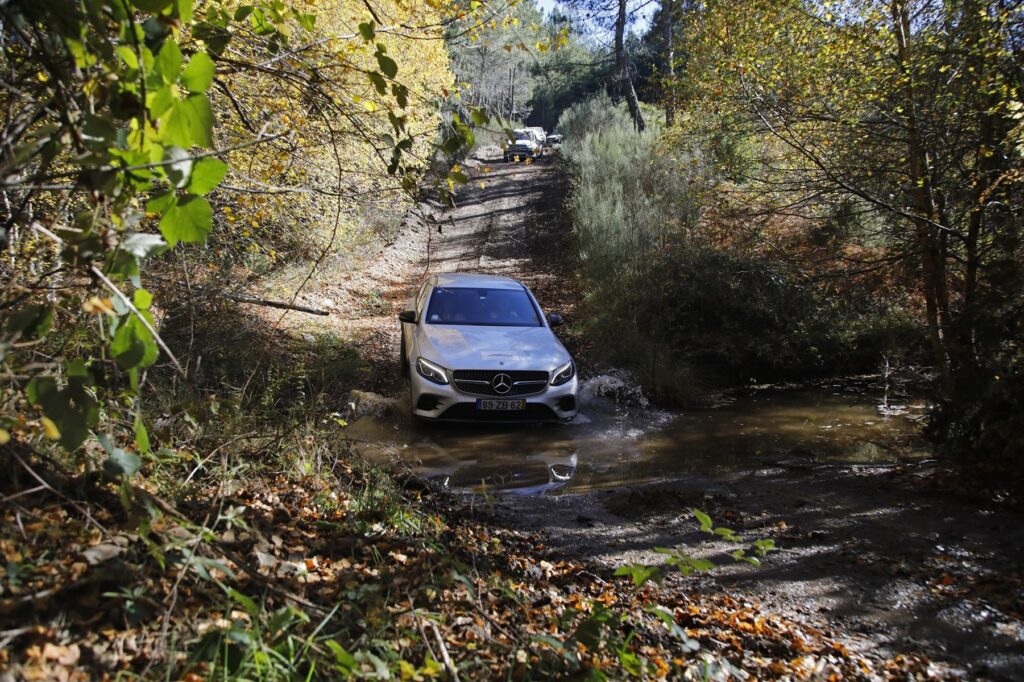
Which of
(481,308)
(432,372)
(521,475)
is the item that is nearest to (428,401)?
(432,372)

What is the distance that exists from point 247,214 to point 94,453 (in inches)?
192

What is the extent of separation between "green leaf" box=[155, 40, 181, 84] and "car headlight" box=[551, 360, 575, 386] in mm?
6541

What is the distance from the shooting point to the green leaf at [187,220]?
2.15 m

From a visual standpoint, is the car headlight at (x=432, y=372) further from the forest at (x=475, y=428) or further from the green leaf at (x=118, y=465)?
the green leaf at (x=118, y=465)

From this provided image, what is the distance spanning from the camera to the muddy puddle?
22.8 ft

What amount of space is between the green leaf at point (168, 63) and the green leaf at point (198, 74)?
0.13 ft

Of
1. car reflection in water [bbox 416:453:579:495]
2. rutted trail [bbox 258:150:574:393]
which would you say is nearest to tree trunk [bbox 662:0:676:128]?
rutted trail [bbox 258:150:574:393]

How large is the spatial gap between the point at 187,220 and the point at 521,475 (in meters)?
5.15

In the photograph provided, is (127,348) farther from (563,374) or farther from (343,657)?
(563,374)

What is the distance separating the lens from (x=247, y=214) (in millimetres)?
7898

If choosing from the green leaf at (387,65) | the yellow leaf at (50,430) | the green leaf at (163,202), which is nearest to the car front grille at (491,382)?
the green leaf at (387,65)

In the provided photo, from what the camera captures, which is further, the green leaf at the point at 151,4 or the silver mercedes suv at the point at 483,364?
the silver mercedes suv at the point at 483,364

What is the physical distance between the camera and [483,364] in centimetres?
795

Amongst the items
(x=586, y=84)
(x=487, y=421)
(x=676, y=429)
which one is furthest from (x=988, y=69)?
(x=586, y=84)
